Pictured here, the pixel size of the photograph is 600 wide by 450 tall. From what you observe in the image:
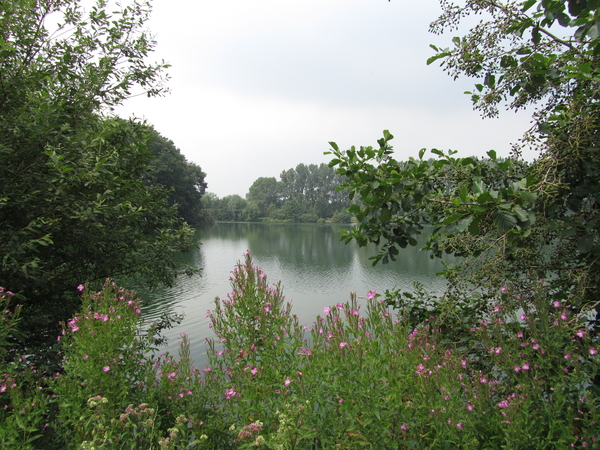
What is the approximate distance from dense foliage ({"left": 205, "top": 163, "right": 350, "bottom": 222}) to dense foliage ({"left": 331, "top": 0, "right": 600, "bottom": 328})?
324 ft

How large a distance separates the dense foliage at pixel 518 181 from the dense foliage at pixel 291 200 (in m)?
98.6

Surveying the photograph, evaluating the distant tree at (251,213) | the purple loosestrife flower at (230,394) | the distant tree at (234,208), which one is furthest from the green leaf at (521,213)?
the distant tree at (234,208)

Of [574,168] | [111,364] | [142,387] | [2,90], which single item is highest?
[2,90]

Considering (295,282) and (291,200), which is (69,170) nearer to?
(295,282)

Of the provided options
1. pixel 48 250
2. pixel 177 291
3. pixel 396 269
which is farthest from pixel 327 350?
pixel 396 269

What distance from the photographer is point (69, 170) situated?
11.5 ft

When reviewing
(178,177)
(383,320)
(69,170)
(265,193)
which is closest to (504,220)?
(383,320)

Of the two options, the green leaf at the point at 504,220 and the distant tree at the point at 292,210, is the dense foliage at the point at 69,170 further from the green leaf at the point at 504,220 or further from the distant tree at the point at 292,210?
the distant tree at the point at 292,210

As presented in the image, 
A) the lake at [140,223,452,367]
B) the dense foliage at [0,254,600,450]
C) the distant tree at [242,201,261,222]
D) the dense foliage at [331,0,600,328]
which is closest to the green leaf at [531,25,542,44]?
the dense foliage at [331,0,600,328]

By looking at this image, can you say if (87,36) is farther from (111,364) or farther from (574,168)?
(574,168)

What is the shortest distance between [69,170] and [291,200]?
350ft

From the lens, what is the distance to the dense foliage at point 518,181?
2293 millimetres

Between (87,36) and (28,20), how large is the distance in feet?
2.30

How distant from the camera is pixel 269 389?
103 inches
